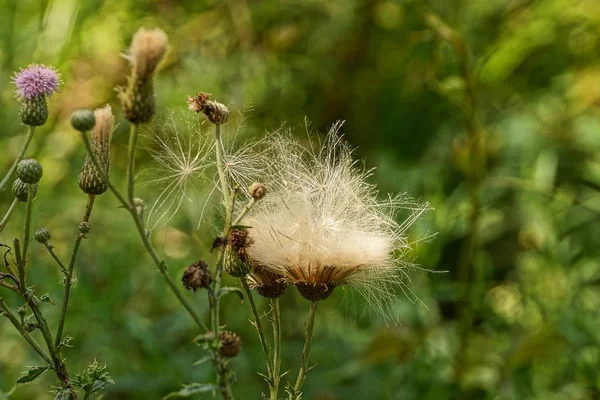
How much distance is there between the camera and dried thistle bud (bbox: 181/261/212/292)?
0.81 meters

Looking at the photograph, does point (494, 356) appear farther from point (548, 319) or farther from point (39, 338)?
point (39, 338)

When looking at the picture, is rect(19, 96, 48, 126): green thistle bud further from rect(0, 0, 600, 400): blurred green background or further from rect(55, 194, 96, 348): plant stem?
rect(0, 0, 600, 400): blurred green background

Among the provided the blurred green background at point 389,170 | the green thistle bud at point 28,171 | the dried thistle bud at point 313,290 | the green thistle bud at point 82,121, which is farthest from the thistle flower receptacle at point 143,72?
the blurred green background at point 389,170

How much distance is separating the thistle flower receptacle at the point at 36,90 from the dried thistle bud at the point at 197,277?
0.31 meters

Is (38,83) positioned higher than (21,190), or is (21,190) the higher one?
(38,83)

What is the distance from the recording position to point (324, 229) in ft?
3.25

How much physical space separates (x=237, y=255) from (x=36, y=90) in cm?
34

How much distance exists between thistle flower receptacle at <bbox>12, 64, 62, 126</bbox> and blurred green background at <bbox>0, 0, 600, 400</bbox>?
70 cm

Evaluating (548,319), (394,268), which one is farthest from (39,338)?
(394,268)

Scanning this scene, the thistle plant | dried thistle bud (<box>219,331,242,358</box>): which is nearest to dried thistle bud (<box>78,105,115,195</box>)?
the thistle plant

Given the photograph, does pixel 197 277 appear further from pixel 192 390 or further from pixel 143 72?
pixel 143 72

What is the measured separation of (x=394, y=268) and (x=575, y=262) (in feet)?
5.16

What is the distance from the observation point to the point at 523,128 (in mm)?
2777

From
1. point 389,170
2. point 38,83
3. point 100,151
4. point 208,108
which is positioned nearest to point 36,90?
point 38,83
